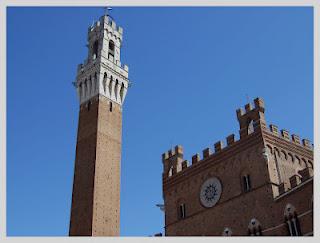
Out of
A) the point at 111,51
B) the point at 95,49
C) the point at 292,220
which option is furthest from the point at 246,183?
the point at 95,49

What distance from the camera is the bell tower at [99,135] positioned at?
101 feet

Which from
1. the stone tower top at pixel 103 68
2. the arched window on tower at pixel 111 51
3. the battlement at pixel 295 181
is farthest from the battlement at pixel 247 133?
the arched window on tower at pixel 111 51

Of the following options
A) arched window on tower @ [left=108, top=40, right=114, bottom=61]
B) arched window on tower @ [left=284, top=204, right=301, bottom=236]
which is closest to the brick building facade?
arched window on tower @ [left=284, top=204, right=301, bottom=236]

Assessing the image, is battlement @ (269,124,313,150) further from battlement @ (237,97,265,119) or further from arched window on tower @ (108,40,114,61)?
arched window on tower @ (108,40,114,61)

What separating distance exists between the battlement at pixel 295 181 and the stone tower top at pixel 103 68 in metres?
18.0

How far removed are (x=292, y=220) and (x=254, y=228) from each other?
258 centimetres

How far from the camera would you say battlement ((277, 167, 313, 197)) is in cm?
2081

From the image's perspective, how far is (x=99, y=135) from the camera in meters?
33.4

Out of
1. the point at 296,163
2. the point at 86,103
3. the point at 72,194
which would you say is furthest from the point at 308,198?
the point at 86,103

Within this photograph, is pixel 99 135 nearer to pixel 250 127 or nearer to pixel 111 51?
pixel 111 51

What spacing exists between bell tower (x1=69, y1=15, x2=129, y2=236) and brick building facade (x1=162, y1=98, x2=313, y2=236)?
4841 millimetres

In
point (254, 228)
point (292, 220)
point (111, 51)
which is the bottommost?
point (254, 228)

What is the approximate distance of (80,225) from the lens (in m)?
30.4

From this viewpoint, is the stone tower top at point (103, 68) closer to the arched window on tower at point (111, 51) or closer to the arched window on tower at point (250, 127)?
the arched window on tower at point (111, 51)
